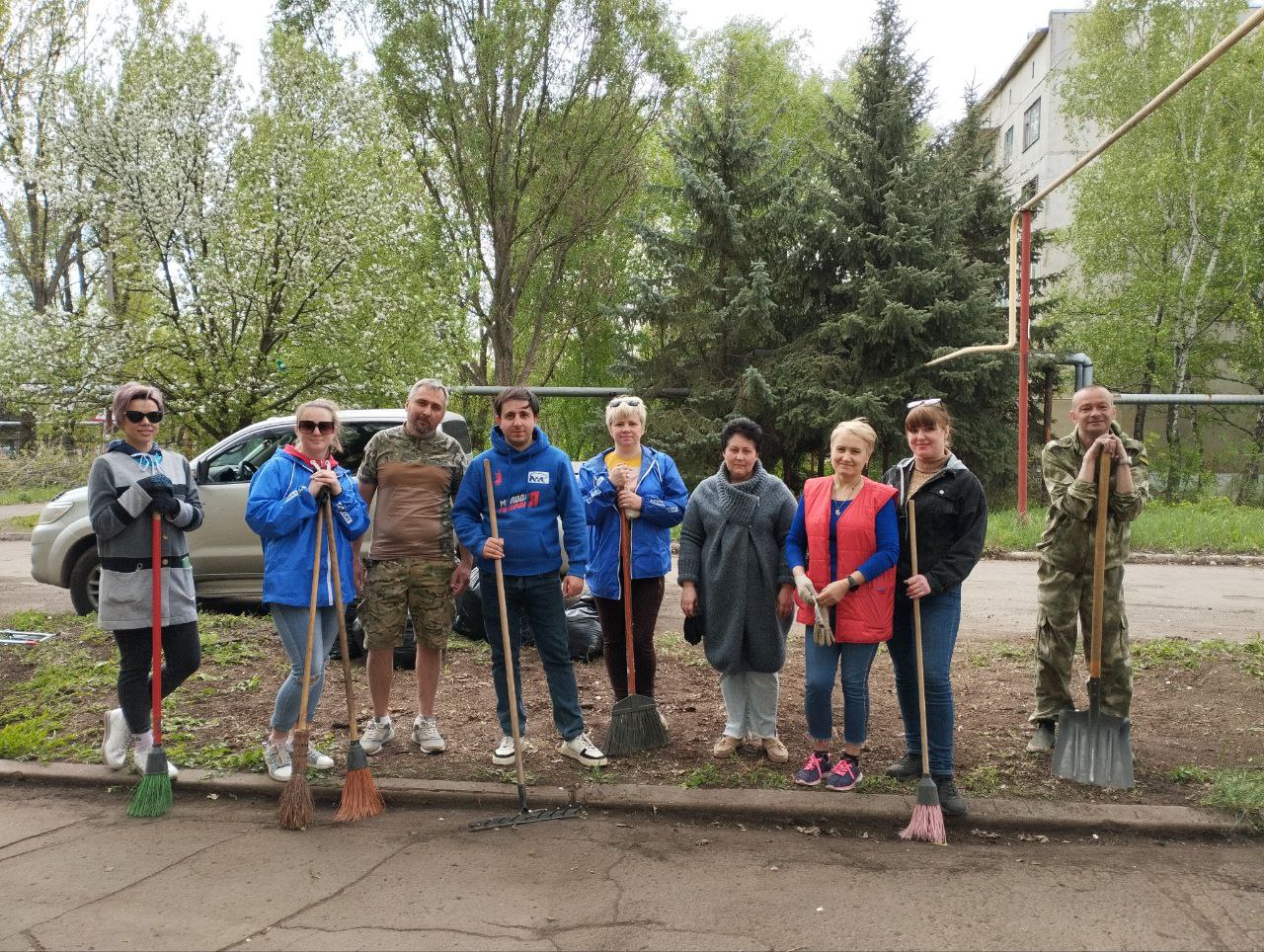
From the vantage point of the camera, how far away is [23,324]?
51.1 feet

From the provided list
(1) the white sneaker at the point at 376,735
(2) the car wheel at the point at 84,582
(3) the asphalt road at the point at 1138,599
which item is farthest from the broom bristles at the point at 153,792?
(2) the car wheel at the point at 84,582

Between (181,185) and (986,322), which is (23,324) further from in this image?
(986,322)

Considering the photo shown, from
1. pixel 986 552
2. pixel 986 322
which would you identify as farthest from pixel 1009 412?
pixel 986 552

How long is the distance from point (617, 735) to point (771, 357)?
46.8ft

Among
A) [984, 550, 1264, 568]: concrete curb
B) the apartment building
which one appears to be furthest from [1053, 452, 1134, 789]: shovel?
the apartment building

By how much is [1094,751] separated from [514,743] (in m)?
2.74

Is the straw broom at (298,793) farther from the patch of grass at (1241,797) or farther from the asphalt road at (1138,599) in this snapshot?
the asphalt road at (1138,599)

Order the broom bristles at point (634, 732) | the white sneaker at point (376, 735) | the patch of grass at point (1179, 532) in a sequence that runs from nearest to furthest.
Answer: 1. the broom bristles at point (634, 732)
2. the white sneaker at point (376, 735)
3. the patch of grass at point (1179, 532)

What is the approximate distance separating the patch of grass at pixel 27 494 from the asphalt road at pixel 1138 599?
9.69 meters

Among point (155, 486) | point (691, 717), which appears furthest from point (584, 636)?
point (155, 486)

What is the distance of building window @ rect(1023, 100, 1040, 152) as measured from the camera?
33.9 metres

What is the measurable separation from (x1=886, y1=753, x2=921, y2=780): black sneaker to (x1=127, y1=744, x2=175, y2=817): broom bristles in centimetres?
343

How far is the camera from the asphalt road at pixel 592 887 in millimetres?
3188

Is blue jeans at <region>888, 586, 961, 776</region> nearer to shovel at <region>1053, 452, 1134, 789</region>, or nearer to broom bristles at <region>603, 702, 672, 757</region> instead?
shovel at <region>1053, 452, 1134, 789</region>
